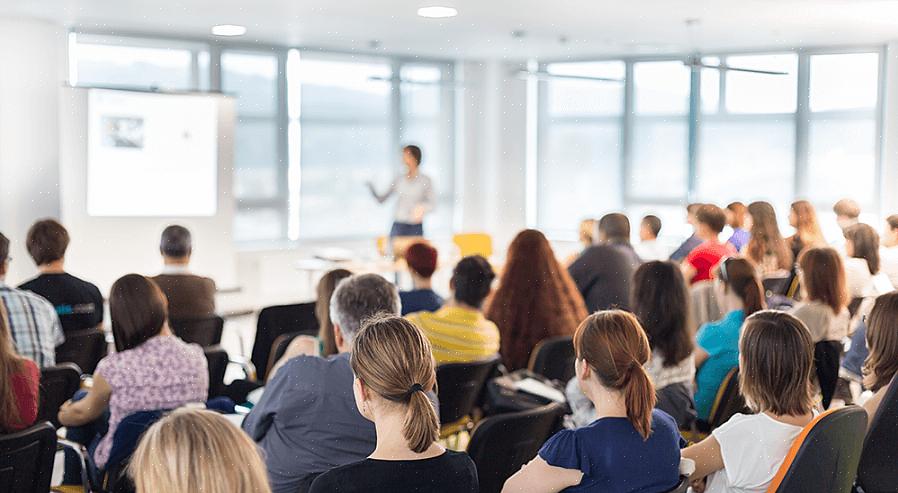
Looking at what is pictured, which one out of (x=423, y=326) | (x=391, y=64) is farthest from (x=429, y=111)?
(x=423, y=326)

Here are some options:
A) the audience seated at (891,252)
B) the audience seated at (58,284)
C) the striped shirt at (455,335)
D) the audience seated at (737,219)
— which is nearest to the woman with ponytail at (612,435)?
the striped shirt at (455,335)

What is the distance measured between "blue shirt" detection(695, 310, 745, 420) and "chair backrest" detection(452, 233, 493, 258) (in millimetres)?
6405

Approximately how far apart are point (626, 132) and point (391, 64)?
118 inches

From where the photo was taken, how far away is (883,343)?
3.62 meters

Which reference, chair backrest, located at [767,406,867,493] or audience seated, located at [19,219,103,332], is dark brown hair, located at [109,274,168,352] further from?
chair backrest, located at [767,406,867,493]

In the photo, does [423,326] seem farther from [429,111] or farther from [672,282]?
[429,111]

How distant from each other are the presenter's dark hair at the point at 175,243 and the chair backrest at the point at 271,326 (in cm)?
56

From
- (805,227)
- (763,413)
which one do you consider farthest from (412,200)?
(763,413)

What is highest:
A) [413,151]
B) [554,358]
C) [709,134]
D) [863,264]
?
[709,134]

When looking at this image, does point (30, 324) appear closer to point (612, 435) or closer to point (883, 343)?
point (612, 435)

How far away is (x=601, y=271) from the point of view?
19.7 feet

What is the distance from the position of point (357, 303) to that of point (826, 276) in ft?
8.28

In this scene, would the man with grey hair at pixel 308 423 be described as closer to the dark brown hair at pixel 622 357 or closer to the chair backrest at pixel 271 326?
the dark brown hair at pixel 622 357

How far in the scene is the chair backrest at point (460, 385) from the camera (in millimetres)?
4062
